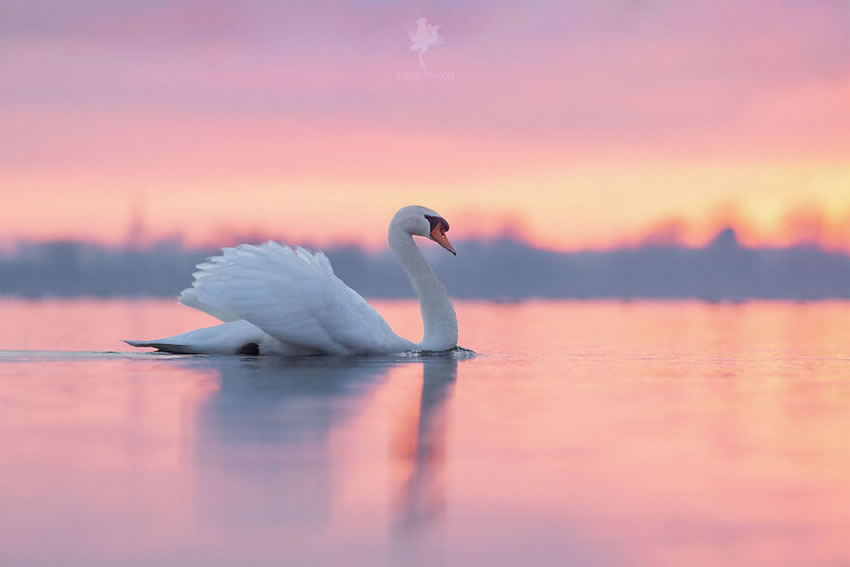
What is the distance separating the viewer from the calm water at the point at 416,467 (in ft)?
17.3

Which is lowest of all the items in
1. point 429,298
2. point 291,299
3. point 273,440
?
point 273,440

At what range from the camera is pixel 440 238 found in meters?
15.9

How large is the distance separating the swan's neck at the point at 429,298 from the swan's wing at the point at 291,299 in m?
0.83

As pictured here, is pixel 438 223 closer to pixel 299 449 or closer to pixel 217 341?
pixel 217 341

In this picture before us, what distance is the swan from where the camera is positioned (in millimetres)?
13633

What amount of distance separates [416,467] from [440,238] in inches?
353

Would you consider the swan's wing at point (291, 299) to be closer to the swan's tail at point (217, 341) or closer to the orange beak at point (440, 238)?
the swan's tail at point (217, 341)

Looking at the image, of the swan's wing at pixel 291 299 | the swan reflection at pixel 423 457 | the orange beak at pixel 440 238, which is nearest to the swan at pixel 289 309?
the swan's wing at pixel 291 299

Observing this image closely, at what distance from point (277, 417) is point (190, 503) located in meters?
3.10

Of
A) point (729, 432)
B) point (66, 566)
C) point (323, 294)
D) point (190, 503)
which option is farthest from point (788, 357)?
point (66, 566)

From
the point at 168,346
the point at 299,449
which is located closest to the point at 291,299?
the point at 168,346

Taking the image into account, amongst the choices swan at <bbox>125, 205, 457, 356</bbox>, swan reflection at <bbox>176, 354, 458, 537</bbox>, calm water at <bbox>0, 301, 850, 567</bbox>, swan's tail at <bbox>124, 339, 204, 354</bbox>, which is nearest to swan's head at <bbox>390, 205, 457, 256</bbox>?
swan at <bbox>125, 205, 457, 356</bbox>

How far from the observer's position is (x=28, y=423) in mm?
8711

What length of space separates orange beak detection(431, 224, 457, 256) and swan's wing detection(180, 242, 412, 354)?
5.94ft
